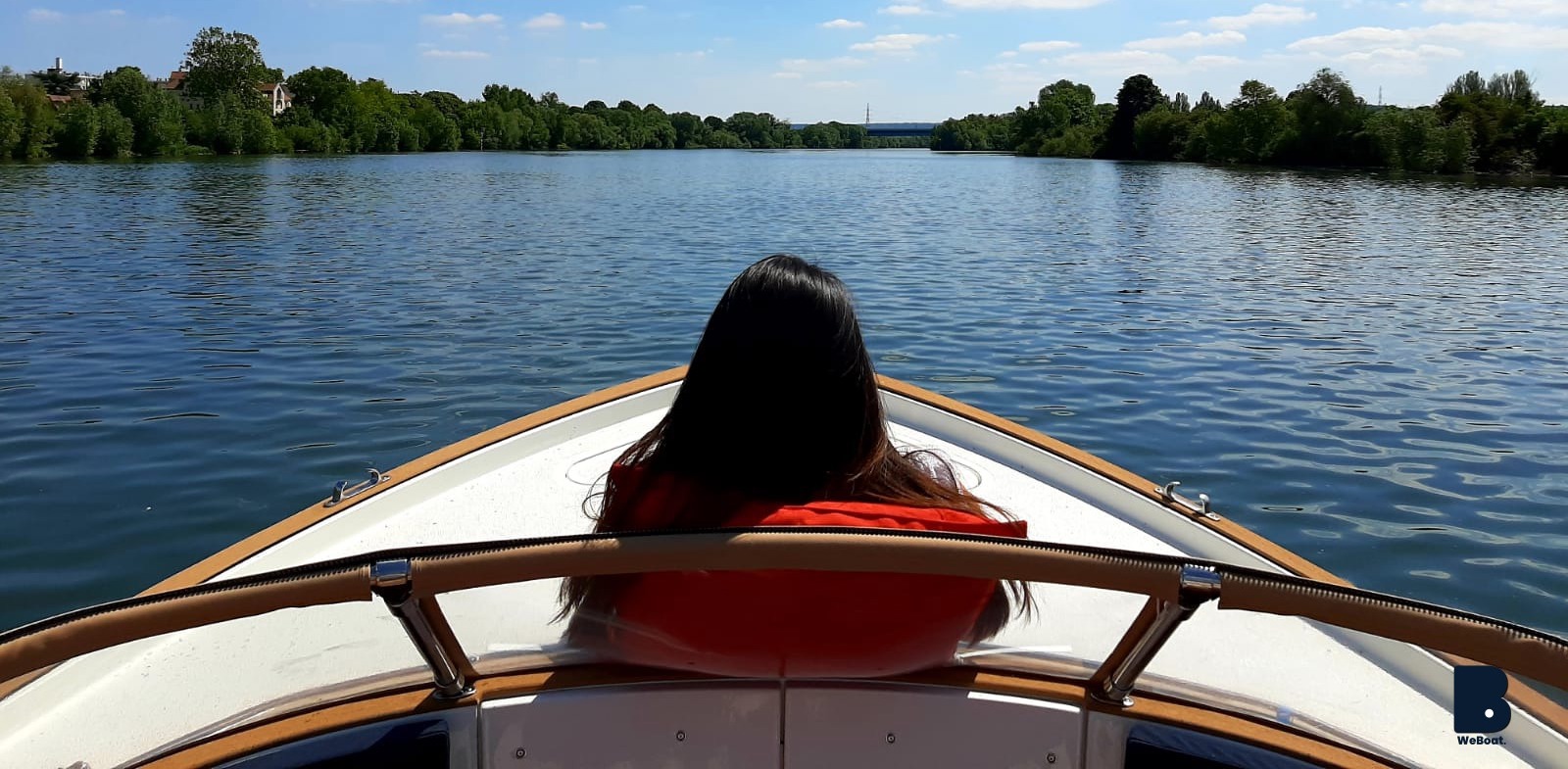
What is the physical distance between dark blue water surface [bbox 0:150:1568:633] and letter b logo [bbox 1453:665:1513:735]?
3621 millimetres

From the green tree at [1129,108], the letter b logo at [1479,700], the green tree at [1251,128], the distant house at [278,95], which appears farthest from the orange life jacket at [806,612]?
the distant house at [278,95]

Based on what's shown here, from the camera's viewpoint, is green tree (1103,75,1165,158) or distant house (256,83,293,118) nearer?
green tree (1103,75,1165,158)

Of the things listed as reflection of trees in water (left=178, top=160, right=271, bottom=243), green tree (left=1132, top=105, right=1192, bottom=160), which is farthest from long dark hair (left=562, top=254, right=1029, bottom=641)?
green tree (left=1132, top=105, right=1192, bottom=160)

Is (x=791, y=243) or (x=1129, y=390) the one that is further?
(x=791, y=243)

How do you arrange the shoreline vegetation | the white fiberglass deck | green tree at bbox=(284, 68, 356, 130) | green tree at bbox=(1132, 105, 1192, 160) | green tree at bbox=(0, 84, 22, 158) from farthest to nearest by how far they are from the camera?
green tree at bbox=(284, 68, 356, 130)
green tree at bbox=(1132, 105, 1192, 160)
the shoreline vegetation
green tree at bbox=(0, 84, 22, 158)
the white fiberglass deck

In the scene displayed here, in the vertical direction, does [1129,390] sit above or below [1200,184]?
below

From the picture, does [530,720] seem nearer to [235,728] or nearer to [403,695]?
[403,695]

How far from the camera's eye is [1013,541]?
1307 mm

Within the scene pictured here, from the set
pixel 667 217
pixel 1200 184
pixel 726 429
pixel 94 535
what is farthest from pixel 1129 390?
pixel 1200 184

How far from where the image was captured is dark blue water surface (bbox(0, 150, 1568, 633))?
17.8 ft

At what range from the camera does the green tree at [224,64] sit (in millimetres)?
82500

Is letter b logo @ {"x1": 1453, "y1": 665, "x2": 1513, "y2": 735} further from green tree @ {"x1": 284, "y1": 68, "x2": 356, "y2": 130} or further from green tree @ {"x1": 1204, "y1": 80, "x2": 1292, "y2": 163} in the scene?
green tree @ {"x1": 284, "y1": 68, "x2": 356, "y2": 130}

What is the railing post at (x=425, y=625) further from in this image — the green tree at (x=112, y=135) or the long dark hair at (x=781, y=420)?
the green tree at (x=112, y=135)

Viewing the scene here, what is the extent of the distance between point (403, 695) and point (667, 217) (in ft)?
73.9
